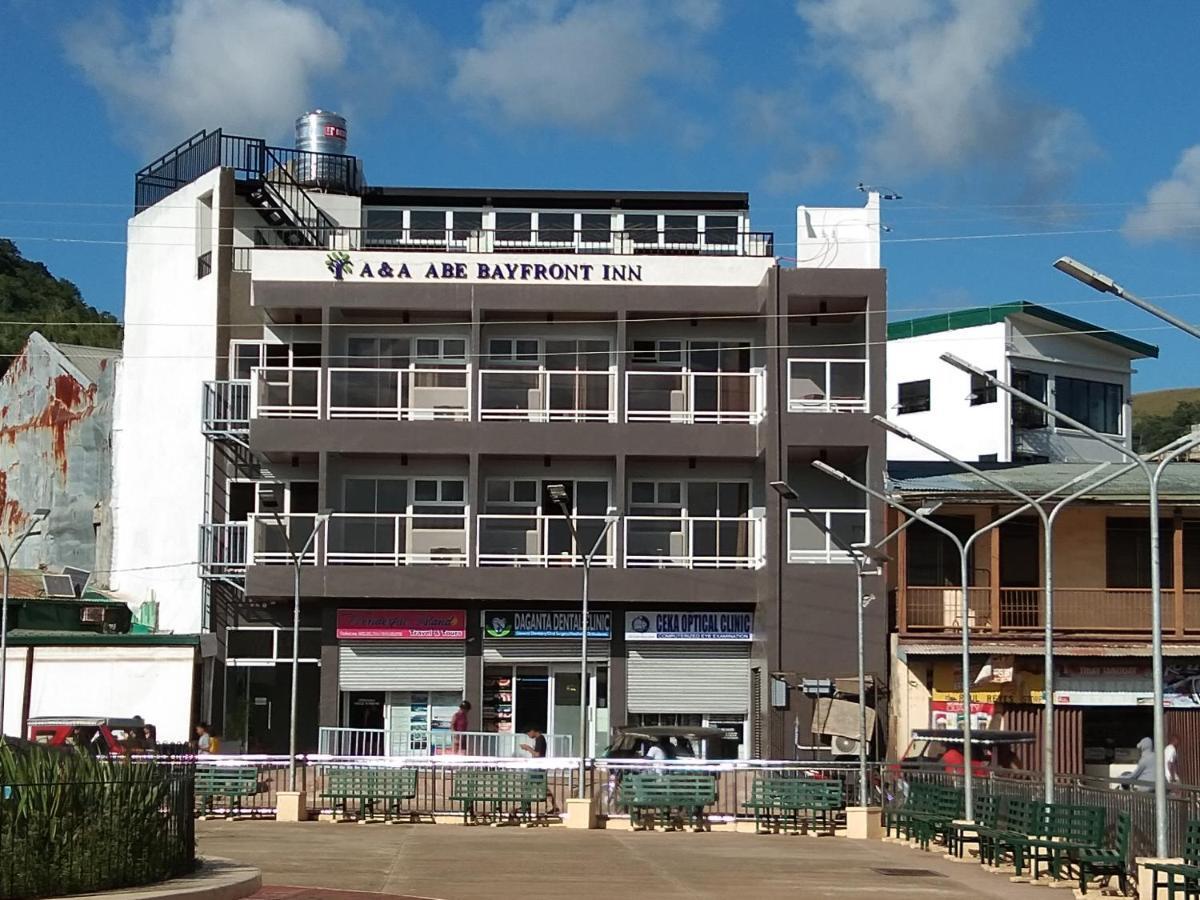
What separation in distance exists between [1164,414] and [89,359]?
4744 inches

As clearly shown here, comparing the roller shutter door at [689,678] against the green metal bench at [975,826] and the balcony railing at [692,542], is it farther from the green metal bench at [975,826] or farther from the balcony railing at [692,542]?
the green metal bench at [975,826]

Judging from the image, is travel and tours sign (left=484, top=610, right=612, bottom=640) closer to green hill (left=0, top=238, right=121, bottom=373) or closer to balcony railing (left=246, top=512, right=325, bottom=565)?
balcony railing (left=246, top=512, right=325, bottom=565)

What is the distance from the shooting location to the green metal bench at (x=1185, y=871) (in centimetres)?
1782

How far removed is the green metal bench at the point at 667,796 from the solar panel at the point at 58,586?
63.8 feet

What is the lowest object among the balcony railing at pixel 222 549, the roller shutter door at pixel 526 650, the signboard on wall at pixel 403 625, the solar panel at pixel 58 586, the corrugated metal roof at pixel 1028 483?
the roller shutter door at pixel 526 650

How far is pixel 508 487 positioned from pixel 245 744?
823 cm

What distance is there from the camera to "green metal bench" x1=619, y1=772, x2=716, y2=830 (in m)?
31.1

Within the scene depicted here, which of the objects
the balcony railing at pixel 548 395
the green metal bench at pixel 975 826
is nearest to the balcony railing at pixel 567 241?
the balcony railing at pixel 548 395

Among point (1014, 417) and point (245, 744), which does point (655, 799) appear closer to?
point (245, 744)

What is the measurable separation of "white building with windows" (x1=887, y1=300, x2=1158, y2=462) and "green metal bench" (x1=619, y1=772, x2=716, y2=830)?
2614 centimetres

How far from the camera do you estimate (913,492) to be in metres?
40.4

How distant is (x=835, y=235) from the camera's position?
42.2m

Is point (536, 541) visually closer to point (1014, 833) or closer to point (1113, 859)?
point (1014, 833)

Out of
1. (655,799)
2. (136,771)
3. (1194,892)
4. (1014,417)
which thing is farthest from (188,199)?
(1194,892)
